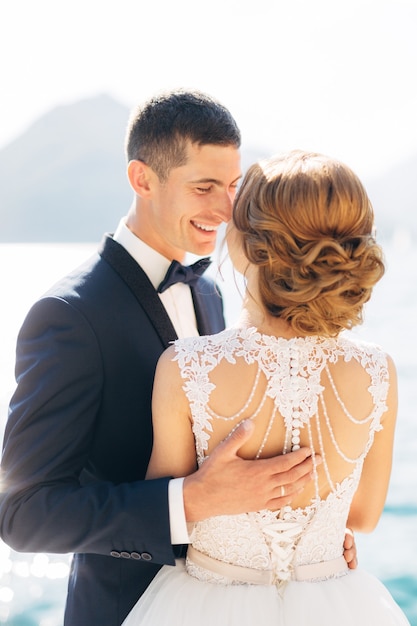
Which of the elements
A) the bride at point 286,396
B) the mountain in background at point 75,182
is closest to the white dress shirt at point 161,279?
the bride at point 286,396

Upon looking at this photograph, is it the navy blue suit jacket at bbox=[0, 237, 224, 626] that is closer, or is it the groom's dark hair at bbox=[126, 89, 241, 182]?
the navy blue suit jacket at bbox=[0, 237, 224, 626]

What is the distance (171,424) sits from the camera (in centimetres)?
172

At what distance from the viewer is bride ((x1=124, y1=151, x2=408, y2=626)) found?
161 centimetres

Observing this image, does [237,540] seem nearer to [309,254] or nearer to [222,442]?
[222,442]

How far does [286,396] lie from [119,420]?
1.68 ft

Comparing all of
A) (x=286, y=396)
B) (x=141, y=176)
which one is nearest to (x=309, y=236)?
(x=286, y=396)

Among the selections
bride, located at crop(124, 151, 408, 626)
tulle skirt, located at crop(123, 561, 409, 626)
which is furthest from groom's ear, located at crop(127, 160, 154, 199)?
tulle skirt, located at crop(123, 561, 409, 626)

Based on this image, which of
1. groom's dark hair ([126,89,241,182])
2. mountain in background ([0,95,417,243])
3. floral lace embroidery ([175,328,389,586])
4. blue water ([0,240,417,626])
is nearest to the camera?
floral lace embroidery ([175,328,389,586])

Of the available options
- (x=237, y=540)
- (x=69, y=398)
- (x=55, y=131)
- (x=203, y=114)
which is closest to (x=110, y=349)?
(x=69, y=398)

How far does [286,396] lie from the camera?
5.55 feet

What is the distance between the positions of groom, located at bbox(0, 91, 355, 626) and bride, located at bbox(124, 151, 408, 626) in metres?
0.08

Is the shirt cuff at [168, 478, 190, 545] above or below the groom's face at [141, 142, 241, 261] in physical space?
below

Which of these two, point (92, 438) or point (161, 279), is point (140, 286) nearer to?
point (161, 279)

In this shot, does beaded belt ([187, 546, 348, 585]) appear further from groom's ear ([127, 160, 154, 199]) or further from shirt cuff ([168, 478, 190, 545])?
groom's ear ([127, 160, 154, 199])
